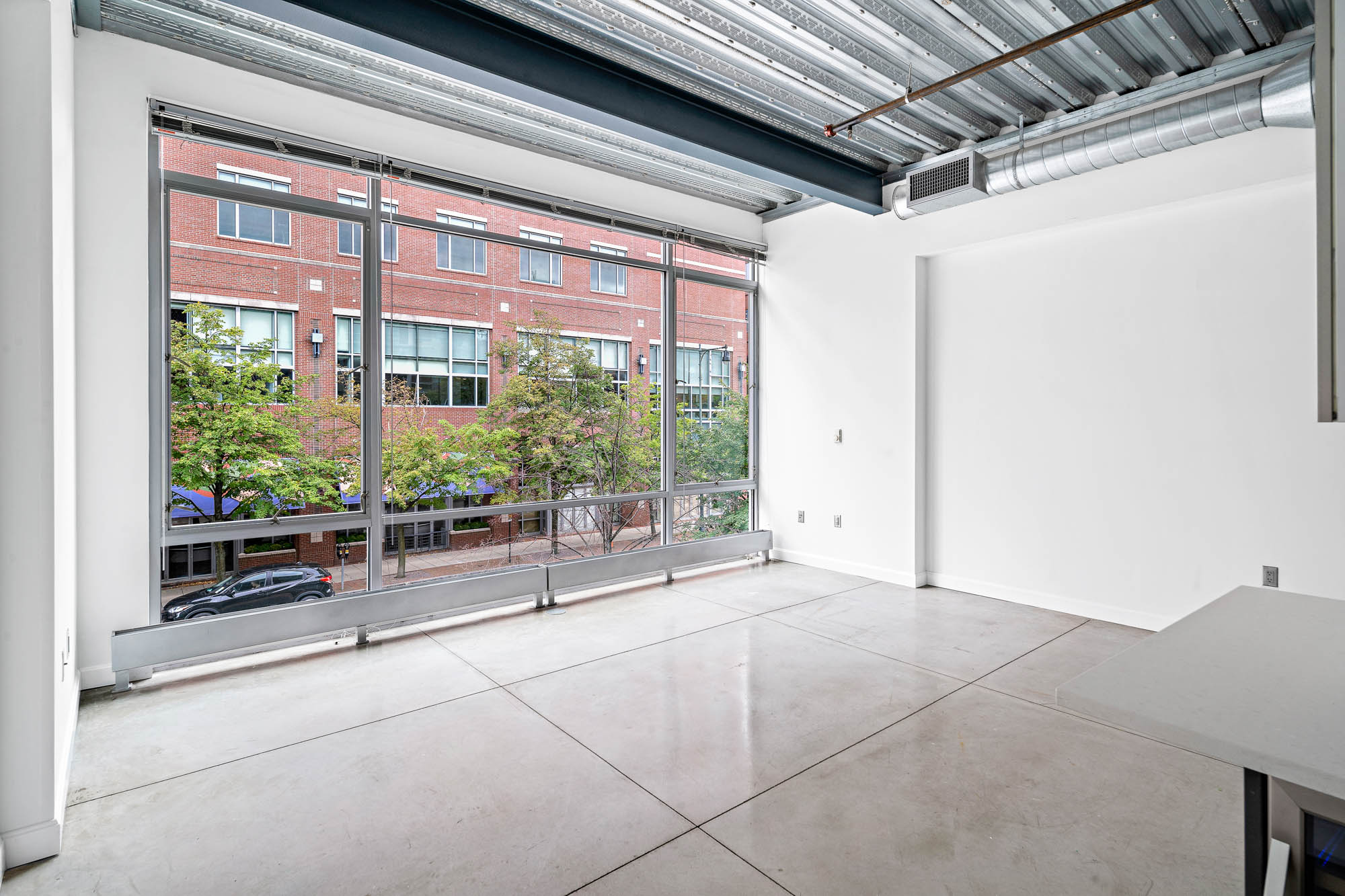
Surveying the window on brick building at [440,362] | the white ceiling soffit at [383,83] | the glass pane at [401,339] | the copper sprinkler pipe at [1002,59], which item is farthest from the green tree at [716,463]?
the copper sprinkler pipe at [1002,59]

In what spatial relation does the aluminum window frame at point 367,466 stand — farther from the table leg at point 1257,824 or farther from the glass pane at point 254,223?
the table leg at point 1257,824

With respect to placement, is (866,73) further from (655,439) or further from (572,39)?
(655,439)

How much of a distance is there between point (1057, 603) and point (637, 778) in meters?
3.61

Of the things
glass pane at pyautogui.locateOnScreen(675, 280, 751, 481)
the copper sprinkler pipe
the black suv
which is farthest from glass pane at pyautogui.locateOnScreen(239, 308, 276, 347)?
the copper sprinkler pipe

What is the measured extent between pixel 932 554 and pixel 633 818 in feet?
12.9

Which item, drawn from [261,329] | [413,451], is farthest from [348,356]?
[413,451]

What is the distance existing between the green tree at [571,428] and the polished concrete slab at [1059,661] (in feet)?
10.1

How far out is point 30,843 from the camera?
2088mm

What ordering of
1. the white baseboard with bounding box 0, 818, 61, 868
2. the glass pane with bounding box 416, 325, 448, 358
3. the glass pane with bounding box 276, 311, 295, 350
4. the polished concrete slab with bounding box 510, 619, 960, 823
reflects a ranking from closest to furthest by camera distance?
the white baseboard with bounding box 0, 818, 61, 868
the polished concrete slab with bounding box 510, 619, 960, 823
the glass pane with bounding box 276, 311, 295, 350
the glass pane with bounding box 416, 325, 448, 358

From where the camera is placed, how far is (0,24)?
2.01 m

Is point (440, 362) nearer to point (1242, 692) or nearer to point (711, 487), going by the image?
point (711, 487)

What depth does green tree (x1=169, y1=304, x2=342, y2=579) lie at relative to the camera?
145 inches

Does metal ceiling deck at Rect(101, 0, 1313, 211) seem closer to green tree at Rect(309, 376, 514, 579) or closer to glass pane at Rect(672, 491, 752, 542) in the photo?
green tree at Rect(309, 376, 514, 579)

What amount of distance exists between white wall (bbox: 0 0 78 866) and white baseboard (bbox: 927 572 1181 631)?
5282mm
